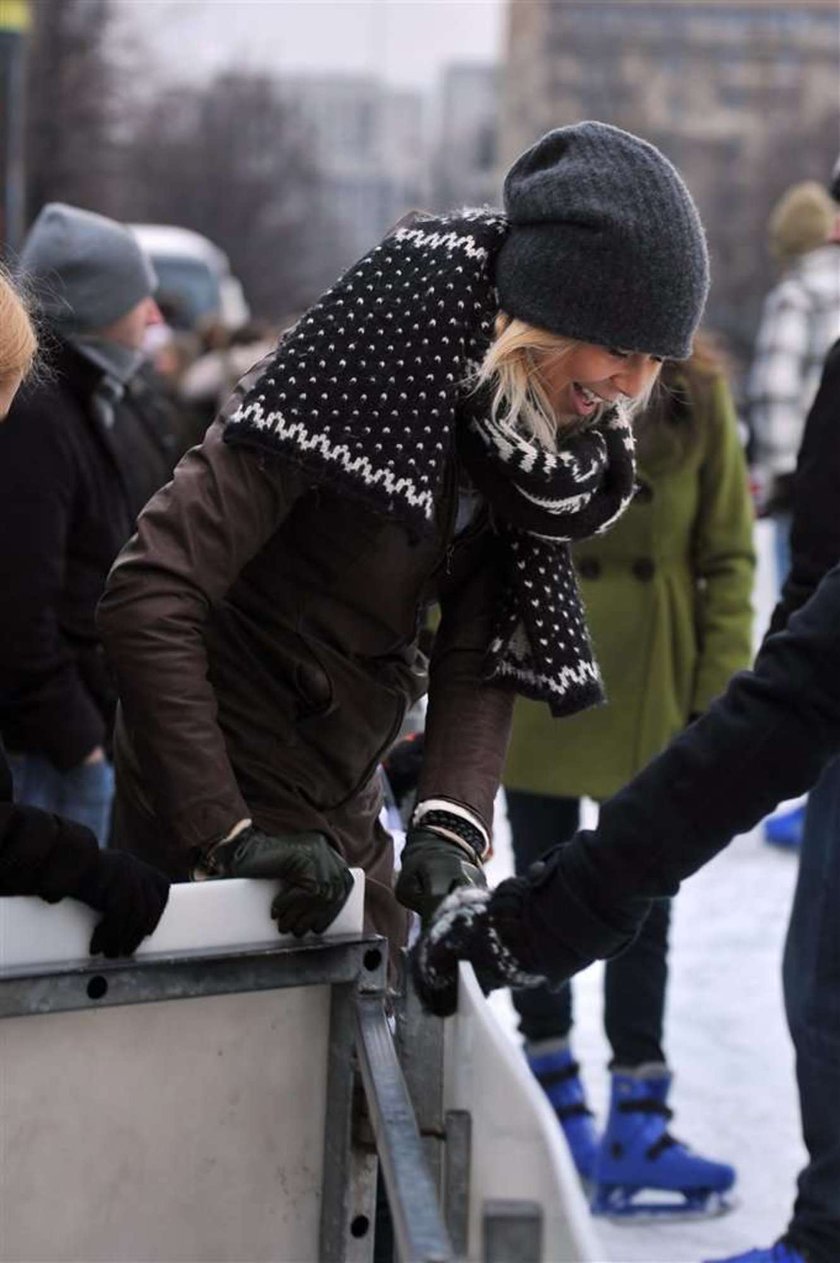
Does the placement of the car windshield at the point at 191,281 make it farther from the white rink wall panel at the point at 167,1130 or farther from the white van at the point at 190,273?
the white rink wall panel at the point at 167,1130

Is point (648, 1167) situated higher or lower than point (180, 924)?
lower

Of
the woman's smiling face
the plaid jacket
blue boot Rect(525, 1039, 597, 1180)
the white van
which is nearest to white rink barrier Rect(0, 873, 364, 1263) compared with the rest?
the woman's smiling face

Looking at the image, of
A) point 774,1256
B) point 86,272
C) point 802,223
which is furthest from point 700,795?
point 802,223

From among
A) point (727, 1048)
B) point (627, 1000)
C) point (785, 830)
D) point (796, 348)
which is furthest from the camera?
point (785, 830)

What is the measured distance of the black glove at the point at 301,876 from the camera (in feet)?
7.10

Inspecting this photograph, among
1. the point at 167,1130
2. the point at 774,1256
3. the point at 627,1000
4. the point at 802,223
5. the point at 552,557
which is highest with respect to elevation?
the point at 802,223

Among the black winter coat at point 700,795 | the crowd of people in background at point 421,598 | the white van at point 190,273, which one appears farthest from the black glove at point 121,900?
the white van at point 190,273

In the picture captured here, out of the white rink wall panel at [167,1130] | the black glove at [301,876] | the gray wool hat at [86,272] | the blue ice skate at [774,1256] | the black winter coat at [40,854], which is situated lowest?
the blue ice skate at [774,1256]

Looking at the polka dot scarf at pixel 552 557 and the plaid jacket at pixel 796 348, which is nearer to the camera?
the polka dot scarf at pixel 552 557

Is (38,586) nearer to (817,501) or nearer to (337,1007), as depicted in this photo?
(817,501)

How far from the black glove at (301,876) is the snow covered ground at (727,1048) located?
958mm

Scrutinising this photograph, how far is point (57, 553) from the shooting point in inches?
148

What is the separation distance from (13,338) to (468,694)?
0.75 m

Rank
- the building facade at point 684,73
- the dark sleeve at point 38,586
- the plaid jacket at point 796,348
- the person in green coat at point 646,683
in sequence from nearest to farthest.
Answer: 1. the dark sleeve at point 38,586
2. the person in green coat at point 646,683
3. the plaid jacket at point 796,348
4. the building facade at point 684,73
